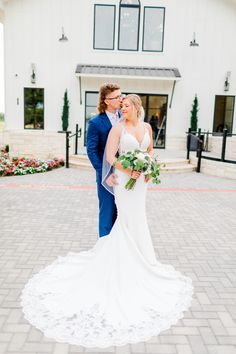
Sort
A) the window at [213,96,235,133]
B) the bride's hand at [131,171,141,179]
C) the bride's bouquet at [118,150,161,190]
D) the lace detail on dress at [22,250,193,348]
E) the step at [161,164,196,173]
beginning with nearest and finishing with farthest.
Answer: the lace detail on dress at [22,250,193,348], the bride's bouquet at [118,150,161,190], the bride's hand at [131,171,141,179], the step at [161,164,196,173], the window at [213,96,235,133]

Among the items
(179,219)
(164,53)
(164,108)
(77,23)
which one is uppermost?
(77,23)

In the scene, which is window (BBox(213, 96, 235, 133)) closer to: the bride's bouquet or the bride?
the bride

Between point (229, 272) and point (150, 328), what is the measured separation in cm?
179

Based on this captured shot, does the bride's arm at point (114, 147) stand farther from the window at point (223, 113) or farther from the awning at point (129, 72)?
the window at point (223, 113)

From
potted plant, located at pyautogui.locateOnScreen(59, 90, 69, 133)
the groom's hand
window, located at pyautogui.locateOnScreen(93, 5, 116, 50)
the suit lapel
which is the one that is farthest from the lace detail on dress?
window, located at pyautogui.locateOnScreen(93, 5, 116, 50)

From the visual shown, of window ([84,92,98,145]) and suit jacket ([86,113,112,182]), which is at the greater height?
window ([84,92,98,145])

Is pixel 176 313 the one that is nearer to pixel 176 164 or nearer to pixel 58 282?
pixel 58 282

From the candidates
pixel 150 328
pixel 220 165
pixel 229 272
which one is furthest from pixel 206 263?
pixel 220 165

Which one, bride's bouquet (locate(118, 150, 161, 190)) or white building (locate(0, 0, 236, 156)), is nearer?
bride's bouquet (locate(118, 150, 161, 190))

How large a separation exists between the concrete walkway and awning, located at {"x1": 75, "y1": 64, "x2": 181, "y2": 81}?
6210mm

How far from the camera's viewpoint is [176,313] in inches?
139

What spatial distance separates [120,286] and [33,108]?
14.5m

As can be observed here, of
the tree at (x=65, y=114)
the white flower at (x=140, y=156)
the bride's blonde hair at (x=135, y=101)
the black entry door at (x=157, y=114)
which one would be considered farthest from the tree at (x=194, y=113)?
the white flower at (x=140, y=156)

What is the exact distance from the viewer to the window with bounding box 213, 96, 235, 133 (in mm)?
17312
